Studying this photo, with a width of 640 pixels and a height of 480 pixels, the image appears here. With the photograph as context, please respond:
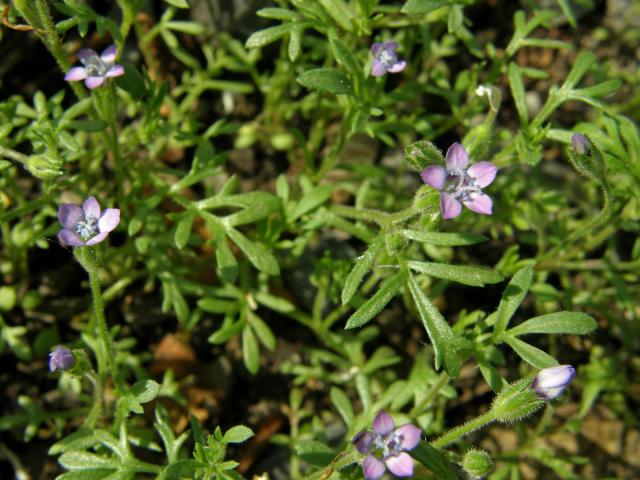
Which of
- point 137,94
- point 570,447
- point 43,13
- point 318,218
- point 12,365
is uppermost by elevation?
point 43,13

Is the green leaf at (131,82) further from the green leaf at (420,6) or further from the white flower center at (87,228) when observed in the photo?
the green leaf at (420,6)

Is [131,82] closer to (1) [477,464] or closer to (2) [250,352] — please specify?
(2) [250,352]

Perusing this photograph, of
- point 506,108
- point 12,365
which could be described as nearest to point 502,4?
point 506,108

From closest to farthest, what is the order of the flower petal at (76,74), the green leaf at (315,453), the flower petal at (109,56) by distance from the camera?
the green leaf at (315,453), the flower petal at (76,74), the flower petal at (109,56)

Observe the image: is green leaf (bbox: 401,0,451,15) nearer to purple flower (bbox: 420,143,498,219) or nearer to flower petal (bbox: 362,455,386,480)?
purple flower (bbox: 420,143,498,219)

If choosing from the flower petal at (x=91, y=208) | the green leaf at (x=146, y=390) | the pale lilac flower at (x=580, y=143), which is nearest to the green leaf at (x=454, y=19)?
the pale lilac flower at (x=580, y=143)

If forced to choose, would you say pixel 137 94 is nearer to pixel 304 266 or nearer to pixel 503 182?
pixel 304 266

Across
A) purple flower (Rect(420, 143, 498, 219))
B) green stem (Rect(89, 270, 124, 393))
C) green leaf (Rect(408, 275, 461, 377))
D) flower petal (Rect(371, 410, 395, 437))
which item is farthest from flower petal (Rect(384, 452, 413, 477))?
green stem (Rect(89, 270, 124, 393))
